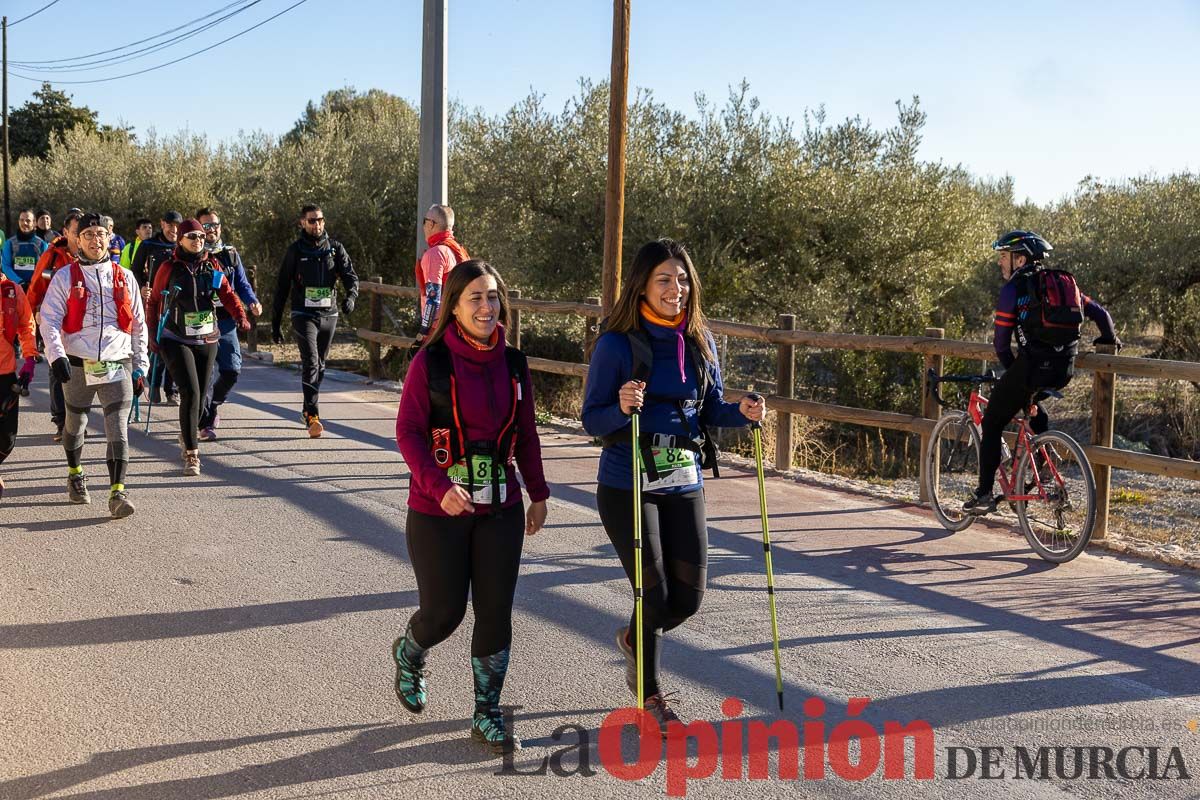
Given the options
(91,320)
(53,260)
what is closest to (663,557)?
(91,320)

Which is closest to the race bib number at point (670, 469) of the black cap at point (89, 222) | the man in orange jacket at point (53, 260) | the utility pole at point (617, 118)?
the black cap at point (89, 222)

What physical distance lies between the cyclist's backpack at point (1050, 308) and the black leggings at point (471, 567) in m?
4.31

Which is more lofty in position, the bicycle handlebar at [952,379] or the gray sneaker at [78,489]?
the bicycle handlebar at [952,379]

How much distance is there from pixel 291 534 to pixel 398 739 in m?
3.62

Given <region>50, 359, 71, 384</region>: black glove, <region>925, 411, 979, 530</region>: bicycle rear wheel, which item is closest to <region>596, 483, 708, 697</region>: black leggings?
<region>925, 411, 979, 530</region>: bicycle rear wheel

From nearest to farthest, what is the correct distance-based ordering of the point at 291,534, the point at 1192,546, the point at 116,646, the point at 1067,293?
the point at 116,646, the point at 1067,293, the point at 291,534, the point at 1192,546

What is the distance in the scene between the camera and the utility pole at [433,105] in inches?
529

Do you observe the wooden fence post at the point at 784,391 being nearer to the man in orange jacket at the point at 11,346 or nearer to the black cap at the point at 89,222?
the black cap at the point at 89,222

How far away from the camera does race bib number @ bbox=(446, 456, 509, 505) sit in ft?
14.3

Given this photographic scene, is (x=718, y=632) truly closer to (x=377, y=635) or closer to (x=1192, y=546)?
(x=377, y=635)

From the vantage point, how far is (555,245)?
20469mm

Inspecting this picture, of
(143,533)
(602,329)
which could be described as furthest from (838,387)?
(602,329)

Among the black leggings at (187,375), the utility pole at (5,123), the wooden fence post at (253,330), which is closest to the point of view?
the black leggings at (187,375)

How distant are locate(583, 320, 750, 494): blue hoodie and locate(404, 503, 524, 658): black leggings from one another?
506 millimetres
